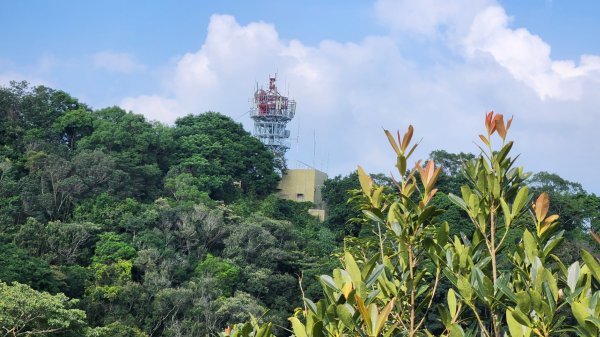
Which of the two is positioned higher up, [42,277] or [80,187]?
[80,187]

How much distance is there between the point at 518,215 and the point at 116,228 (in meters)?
15.8

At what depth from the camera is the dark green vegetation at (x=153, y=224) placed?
47.2 feet

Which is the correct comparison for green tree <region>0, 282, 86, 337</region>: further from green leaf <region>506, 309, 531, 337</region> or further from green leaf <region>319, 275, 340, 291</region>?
green leaf <region>506, 309, 531, 337</region>

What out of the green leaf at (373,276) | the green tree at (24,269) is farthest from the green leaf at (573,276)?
the green tree at (24,269)

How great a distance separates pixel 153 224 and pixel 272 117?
326 inches

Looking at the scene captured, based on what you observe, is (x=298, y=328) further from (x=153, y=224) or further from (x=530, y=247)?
(x=153, y=224)

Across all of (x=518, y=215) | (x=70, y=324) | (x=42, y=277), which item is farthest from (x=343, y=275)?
(x=42, y=277)

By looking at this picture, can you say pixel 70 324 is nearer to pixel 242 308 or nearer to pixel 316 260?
pixel 242 308

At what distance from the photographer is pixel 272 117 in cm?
2497

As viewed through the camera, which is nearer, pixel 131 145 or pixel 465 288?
pixel 465 288

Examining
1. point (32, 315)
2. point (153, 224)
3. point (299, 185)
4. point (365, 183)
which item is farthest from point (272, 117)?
point (365, 183)

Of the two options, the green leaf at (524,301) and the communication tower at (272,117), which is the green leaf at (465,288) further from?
the communication tower at (272,117)

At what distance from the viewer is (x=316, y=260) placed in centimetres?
1802

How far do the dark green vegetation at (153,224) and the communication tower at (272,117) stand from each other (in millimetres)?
1792
